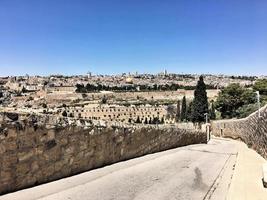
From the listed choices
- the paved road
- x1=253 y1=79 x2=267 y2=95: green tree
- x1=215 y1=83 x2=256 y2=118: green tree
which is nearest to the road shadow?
the paved road

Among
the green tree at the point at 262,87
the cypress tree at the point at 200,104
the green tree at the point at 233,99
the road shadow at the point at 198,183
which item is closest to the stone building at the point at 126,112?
the green tree at the point at 233,99

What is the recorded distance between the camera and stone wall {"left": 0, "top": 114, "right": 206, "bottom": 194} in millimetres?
6574

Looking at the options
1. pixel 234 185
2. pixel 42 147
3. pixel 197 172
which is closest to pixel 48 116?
pixel 42 147

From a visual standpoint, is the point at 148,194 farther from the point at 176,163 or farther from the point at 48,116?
the point at 176,163

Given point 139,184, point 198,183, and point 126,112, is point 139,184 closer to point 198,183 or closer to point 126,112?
point 198,183

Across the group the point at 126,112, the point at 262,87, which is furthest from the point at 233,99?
the point at 126,112

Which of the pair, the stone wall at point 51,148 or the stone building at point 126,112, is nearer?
the stone wall at point 51,148

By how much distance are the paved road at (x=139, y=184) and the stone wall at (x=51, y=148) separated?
0.69 ft

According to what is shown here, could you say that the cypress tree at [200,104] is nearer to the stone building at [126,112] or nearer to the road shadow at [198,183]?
the road shadow at [198,183]

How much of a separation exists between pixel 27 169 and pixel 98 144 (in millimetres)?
3041

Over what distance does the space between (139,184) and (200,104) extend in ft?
200

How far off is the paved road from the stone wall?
21 centimetres

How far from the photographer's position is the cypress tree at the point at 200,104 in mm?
68500

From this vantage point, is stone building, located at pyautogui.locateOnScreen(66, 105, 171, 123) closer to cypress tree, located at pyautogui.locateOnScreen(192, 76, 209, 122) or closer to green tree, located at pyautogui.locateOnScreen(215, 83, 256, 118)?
green tree, located at pyautogui.locateOnScreen(215, 83, 256, 118)
